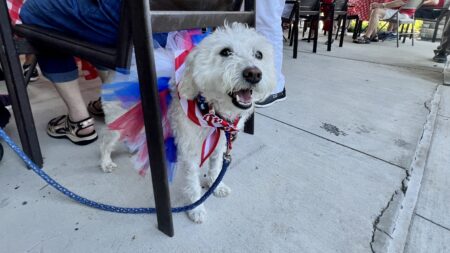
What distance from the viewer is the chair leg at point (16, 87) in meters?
1.39

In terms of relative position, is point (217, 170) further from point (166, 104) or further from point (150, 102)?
point (150, 102)

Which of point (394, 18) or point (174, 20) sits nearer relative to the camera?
point (174, 20)

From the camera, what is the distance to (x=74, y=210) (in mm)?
1373

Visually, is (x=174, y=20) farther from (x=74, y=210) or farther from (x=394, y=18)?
(x=394, y=18)

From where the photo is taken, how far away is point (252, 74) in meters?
1.06

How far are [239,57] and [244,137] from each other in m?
1.05

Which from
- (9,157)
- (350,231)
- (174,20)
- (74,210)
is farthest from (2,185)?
(350,231)

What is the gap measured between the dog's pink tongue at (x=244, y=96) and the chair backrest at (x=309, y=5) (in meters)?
4.64

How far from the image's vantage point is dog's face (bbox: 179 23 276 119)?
3.50 feet

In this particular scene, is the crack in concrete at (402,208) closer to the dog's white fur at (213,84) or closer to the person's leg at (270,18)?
the dog's white fur at (213,84)

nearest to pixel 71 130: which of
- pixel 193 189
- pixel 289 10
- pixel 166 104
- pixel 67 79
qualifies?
pixel 67 79

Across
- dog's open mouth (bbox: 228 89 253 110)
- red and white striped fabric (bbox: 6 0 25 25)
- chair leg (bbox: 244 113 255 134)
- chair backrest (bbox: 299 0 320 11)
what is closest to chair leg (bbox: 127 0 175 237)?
dog's open mouth (bbox: 228 89 253 110)

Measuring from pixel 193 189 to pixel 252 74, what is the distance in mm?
659

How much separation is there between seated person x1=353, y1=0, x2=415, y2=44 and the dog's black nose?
745 cm
